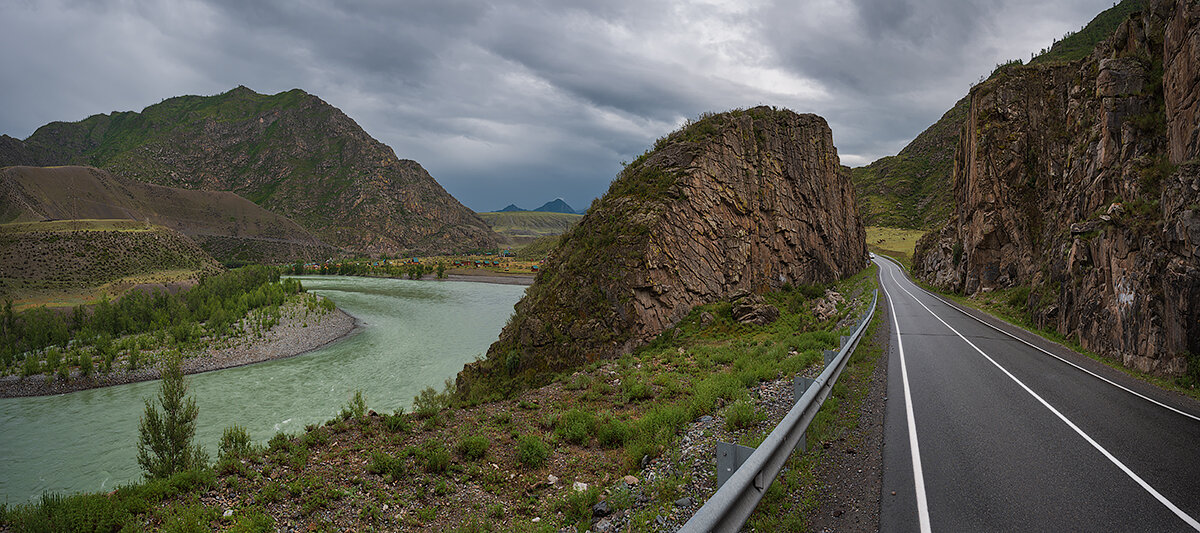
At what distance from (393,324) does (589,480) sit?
5455 centimetres

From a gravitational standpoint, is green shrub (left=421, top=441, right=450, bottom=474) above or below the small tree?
above

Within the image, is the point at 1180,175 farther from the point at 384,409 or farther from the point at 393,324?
the point at 393,324

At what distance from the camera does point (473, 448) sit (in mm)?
7566

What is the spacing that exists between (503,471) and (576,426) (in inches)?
62.6

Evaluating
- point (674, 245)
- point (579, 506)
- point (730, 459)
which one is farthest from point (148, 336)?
point (730, 459)

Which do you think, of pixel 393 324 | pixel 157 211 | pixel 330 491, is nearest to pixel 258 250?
pixel 157 211

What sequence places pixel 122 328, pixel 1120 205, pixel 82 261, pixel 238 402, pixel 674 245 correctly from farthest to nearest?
pixel 82 261 < pixel 122 328 < pixel 238 402 < pixel 674 245 < pixel 1120 205

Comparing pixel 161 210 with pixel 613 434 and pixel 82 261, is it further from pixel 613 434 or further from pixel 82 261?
pixel 613 434

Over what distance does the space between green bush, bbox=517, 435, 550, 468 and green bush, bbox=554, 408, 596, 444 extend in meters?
0.62

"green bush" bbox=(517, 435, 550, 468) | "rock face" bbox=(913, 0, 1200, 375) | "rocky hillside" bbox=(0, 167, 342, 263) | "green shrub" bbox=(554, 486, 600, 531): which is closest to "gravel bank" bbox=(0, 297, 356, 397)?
"green bush" bbox=(517, 435, 550, 468)

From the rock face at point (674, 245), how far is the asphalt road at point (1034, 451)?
9095 millimetres

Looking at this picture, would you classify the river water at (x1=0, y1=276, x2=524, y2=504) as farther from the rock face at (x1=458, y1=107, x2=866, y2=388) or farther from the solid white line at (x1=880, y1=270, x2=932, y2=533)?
the solid white line at (x1=880, y1=270, x2=932, y2=533)

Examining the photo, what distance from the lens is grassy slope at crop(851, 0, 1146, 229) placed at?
73250mm

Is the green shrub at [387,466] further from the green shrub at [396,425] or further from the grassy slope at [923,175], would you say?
the grassy slope at [923,175]
